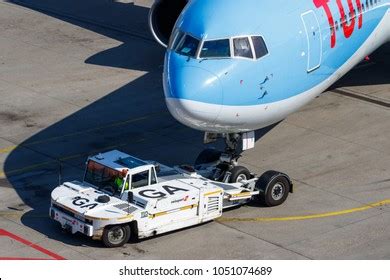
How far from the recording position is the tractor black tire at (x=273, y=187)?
27219 millimetres

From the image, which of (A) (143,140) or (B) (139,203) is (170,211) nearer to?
(B) (139,203)

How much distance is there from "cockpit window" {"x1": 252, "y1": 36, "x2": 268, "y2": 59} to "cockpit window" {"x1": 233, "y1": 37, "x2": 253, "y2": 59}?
0.53ft

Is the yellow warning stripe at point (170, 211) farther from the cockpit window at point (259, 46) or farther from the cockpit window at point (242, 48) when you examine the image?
the cockpit window at point (259, 46)

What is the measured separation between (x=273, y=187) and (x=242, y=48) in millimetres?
3445

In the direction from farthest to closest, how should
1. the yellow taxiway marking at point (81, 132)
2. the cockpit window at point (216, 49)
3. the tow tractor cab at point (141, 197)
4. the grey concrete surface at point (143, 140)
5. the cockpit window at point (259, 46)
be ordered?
the yellow taxiway marking at point (81, 132), the cockpit window at point (259, 46), the cockpit window at point (216, 49), the grey concrete surface at point (143, 140), the tow tractor cab at point (141, 197)

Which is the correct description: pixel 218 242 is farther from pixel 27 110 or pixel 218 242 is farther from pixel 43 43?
pixel 43 43

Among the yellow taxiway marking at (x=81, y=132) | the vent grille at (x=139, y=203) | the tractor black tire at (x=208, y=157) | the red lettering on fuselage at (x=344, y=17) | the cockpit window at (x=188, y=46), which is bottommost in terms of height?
the yellow taxiway marking at (x=81, y=132)

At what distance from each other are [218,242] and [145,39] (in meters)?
17.6

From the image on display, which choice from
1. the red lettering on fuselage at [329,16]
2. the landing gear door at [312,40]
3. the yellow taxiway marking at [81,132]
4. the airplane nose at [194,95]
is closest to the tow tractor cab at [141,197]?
the airplane nose at [194,95]

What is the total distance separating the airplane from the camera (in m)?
25.5

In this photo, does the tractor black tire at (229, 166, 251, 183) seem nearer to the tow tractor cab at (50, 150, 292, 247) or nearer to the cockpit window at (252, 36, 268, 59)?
the tow tractor cab at (50, 150, 292, 247)

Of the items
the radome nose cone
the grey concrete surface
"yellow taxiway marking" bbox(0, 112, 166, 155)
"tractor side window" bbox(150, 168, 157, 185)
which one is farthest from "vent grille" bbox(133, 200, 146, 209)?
"yellow taxiway marking" bbox(0, 112, 166, 155)

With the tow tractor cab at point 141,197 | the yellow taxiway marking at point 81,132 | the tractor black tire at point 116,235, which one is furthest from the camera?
the yellow taxiway marking at point 81,132

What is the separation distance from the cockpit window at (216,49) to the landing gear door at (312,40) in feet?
8.12
